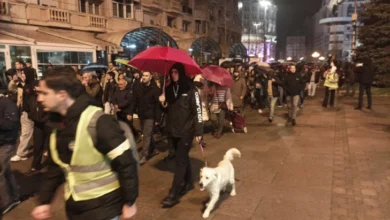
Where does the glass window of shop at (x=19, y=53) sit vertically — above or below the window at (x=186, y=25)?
below

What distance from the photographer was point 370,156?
6.69 meters

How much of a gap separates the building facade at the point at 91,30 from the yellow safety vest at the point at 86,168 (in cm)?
416

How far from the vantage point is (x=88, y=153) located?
2049 mm

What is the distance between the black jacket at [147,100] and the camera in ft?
20.5

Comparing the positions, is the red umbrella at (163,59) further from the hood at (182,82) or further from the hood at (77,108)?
the hood at (77,108)

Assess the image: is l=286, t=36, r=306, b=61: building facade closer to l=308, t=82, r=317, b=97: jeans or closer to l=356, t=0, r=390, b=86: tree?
l=356, t=0, r=390, b=86: tree

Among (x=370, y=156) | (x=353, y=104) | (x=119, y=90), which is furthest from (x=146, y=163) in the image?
(x=353, y=104)

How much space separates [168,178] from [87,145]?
3774mm

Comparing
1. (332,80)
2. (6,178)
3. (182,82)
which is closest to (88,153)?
(182,82)

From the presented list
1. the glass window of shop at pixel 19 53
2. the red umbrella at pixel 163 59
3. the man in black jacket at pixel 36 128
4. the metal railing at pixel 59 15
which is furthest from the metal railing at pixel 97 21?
the red umbrella at pixel 163 59

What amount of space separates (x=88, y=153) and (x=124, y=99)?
4851 millimetres

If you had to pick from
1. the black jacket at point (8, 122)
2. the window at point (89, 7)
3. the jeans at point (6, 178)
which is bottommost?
the jeans at point (6, 178)

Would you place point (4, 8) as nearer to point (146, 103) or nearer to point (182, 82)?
point (146, 103)

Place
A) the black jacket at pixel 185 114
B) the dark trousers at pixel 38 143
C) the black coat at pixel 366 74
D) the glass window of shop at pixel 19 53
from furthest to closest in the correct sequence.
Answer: the glass window of shop at pixel 19 53
the black coat at pixel 366 74
the dark trousers at pixel 38 143
the black jacket at pixel 185 114
